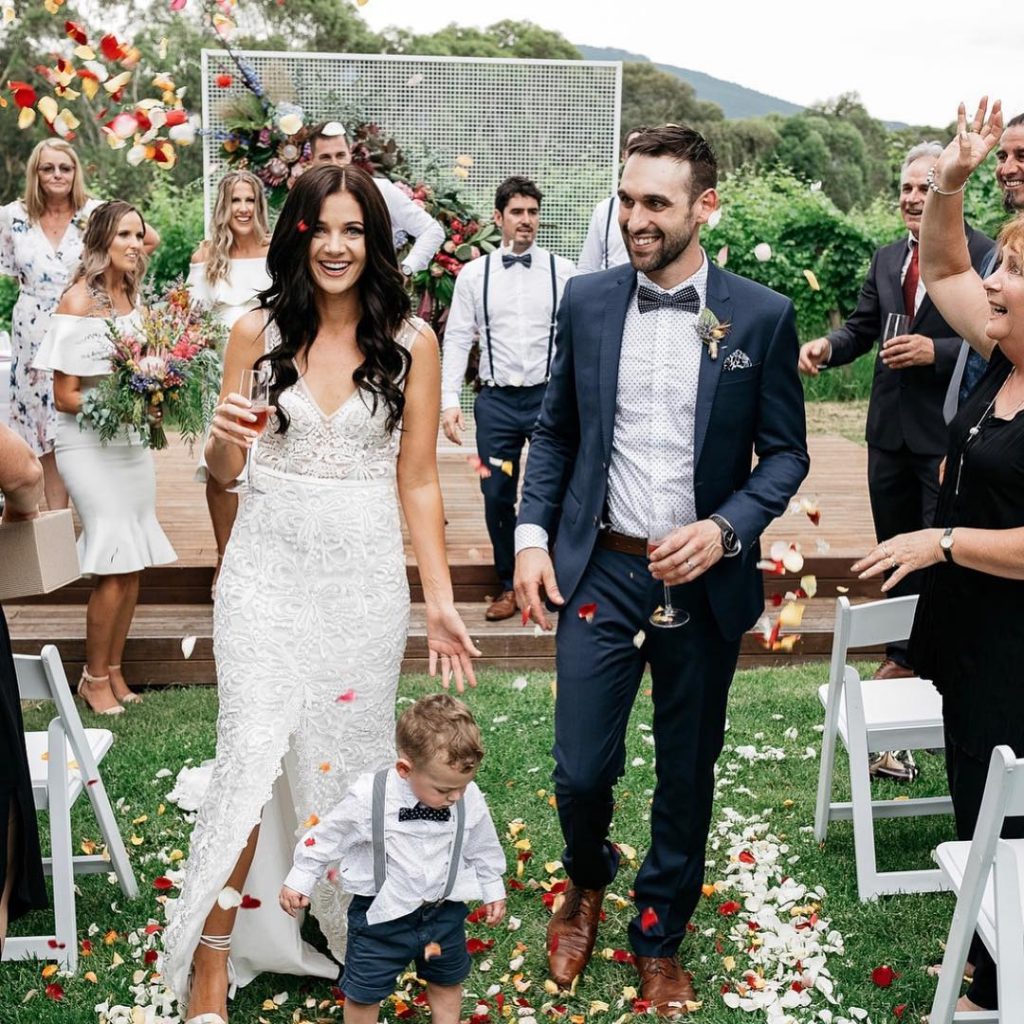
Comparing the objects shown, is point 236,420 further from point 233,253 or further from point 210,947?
point 233,253

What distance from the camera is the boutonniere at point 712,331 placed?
11.5ft

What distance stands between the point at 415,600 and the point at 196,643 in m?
1.38

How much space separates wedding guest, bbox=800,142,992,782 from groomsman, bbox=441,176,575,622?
5.44 feet

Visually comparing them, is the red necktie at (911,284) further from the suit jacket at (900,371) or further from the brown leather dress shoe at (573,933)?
the brown leather dress shoe at (573,933)

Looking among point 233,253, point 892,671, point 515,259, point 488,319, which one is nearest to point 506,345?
point 488,319

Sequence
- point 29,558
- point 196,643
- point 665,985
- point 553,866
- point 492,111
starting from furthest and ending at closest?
point 492,111
point 196,643
point 553,866
point 665,985
point 29,558

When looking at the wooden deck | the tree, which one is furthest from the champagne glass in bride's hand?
the tree

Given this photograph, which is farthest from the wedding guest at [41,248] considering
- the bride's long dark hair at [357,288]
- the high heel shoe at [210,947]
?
the high heel shoe at [210,947]

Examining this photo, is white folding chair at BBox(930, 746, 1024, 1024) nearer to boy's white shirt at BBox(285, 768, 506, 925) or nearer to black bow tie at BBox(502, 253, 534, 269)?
boy's white shirt at BBox(285, 768, 506, 925)

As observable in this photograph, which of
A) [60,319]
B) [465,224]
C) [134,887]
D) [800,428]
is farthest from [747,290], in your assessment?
[465,224]

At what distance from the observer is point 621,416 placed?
11.8 feet

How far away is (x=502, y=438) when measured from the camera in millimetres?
7102

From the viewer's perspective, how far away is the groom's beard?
344 centimetres

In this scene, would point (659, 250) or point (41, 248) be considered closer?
point (659, 250)
